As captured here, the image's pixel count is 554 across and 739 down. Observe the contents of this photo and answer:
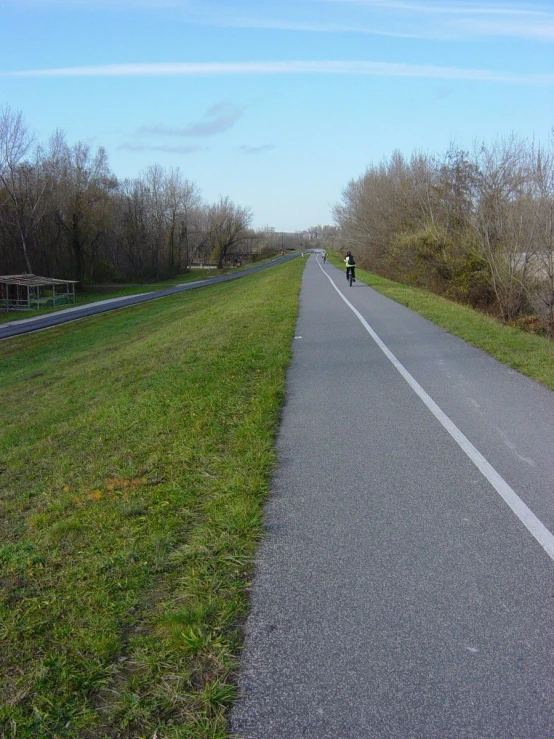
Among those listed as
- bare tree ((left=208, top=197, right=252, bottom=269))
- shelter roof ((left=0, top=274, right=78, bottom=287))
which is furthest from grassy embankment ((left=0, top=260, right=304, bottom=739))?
bare tree ((left=208, top=197, right=252, bottom=269))

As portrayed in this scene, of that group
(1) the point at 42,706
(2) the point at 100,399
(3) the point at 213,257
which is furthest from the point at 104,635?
(3) the point at 213,257

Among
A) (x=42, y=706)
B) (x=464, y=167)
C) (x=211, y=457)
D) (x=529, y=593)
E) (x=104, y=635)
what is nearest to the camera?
(x=42, y=706)

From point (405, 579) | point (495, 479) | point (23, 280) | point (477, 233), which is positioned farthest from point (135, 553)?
point (23, 280)

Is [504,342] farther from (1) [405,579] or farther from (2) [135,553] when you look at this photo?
(2) [135,553]

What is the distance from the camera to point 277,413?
7.40 m

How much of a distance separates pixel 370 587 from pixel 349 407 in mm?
4195

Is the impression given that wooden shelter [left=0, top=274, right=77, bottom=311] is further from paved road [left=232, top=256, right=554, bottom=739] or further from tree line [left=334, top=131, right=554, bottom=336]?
paved road [left=232, top=256, right=554, bottom=739]

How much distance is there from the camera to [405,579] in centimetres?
361

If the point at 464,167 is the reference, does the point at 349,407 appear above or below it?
below

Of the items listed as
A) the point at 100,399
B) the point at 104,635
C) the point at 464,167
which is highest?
Answer: the point at 464,167

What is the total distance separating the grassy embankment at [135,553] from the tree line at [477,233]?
14.4 meters

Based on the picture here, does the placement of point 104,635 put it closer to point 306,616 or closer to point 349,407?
point 306,616

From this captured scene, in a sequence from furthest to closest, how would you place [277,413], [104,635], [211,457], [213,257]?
1. [213,257]
2. [277,413]
3. [211,457]
4. [104,635]

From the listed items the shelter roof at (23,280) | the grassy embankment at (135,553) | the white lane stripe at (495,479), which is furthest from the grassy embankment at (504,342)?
the shelter roof at (23,280)
